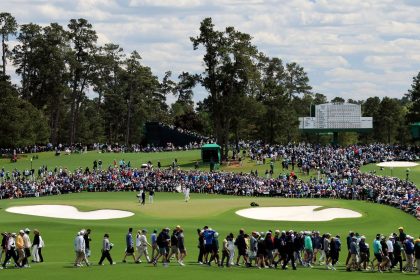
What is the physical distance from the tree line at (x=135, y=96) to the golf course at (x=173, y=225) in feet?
101

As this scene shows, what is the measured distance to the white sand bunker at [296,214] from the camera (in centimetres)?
5025

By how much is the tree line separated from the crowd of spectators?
14.2 metres

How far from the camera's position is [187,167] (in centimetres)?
8850

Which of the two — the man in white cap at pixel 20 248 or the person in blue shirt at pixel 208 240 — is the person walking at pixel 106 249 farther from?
the person in blue shirt at pixel 208 240

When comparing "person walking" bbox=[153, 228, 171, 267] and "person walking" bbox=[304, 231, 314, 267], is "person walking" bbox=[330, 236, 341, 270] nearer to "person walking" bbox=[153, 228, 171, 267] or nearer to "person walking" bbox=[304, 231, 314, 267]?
"person walking" bbox=[304, 231, 314, 267]

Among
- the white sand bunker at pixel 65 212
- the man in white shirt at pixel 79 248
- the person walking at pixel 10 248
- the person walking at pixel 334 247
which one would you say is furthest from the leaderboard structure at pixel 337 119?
the person walking at pixel 10 248

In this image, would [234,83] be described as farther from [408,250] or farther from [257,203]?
[408,250]

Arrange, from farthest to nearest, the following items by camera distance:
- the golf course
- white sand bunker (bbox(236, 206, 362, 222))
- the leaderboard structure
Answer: the leaderboard structure → white sand bunker (bbox(236, 206, 362, 222)) → the golf course

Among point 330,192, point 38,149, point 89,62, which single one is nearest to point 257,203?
point 330,192

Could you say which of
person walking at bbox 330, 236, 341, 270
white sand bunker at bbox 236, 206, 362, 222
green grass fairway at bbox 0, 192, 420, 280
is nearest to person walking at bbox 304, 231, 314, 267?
green grass fairway at bbox 0, 192, 420, 280

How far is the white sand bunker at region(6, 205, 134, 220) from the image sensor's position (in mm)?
51938

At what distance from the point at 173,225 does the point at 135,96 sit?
316 feet

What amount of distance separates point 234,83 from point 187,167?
13007 mm

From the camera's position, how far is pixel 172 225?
1811 inches
